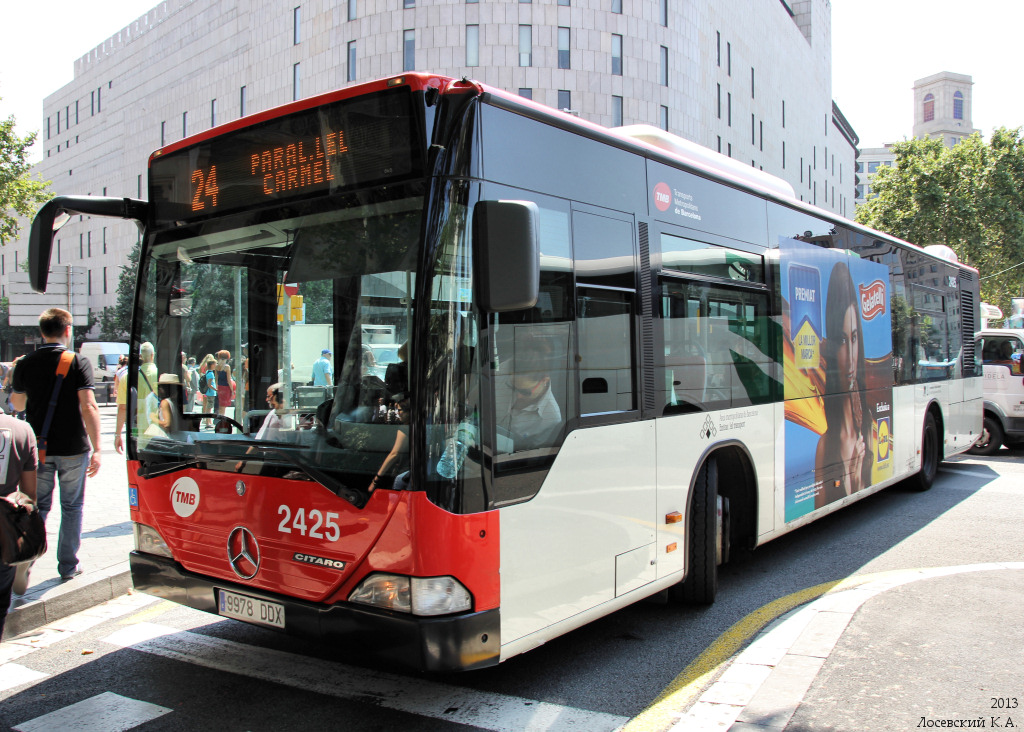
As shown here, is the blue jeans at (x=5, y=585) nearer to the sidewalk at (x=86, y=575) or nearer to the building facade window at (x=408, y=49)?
the sidewalk at (x=86, y=575)

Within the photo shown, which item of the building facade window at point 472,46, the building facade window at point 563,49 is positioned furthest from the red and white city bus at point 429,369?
the building facade window at point 563,49

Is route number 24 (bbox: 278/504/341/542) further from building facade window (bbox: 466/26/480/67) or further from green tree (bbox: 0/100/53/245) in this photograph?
building facade window (bbox: 466/26/480/67)

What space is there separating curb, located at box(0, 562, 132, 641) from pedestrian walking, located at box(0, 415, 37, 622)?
1.32 metres

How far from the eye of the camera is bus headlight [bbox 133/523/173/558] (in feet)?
13.8

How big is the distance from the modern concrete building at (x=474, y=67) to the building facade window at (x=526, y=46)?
0.07 m

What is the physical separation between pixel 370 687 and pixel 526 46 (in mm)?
40883

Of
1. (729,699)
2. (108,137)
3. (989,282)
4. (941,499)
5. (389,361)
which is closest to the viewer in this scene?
(389,361)

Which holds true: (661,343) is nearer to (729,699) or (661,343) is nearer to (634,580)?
(634,580)

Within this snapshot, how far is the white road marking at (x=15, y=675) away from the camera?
4125 mm

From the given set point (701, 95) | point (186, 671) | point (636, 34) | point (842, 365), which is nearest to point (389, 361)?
point (186, 671)

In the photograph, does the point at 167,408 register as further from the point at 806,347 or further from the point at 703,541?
the point at 806,347

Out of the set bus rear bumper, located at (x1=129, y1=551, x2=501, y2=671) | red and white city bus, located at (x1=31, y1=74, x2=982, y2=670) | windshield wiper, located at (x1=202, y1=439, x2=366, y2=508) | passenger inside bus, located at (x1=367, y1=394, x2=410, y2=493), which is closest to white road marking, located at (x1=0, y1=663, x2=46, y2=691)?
red and white city bus, located at (x1=31, y1=74, x2=982, y2=670)

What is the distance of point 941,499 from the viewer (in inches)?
370

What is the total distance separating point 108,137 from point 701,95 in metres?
49.8
